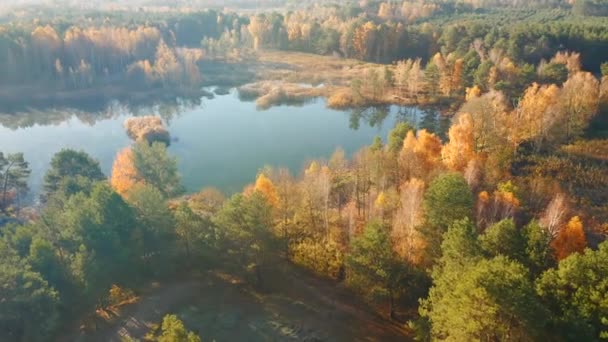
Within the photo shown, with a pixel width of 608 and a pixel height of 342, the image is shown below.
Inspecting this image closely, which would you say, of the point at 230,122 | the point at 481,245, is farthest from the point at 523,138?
the point at 230,122

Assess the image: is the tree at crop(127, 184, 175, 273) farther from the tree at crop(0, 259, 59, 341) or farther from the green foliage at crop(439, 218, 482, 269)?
the green foliage at crop(439, 218, 482, 269)

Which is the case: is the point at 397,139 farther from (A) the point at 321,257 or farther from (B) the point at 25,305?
(B) the point at 25,305

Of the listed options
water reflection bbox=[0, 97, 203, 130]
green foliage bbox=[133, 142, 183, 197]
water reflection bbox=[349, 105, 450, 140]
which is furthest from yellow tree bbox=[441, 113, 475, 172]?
water reflection bbox=[0, 97, 203, 130]

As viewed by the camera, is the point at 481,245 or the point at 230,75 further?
the point at 230,75

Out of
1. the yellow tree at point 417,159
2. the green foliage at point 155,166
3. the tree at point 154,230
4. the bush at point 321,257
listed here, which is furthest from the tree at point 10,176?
the yellow tree at point 417,159

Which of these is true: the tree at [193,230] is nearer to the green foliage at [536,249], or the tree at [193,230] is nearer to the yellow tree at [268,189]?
the yellow tree at [268,189]

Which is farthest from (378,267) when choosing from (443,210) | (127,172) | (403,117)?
(403,117)

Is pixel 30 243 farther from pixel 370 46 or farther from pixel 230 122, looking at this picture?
pixel 370 46
